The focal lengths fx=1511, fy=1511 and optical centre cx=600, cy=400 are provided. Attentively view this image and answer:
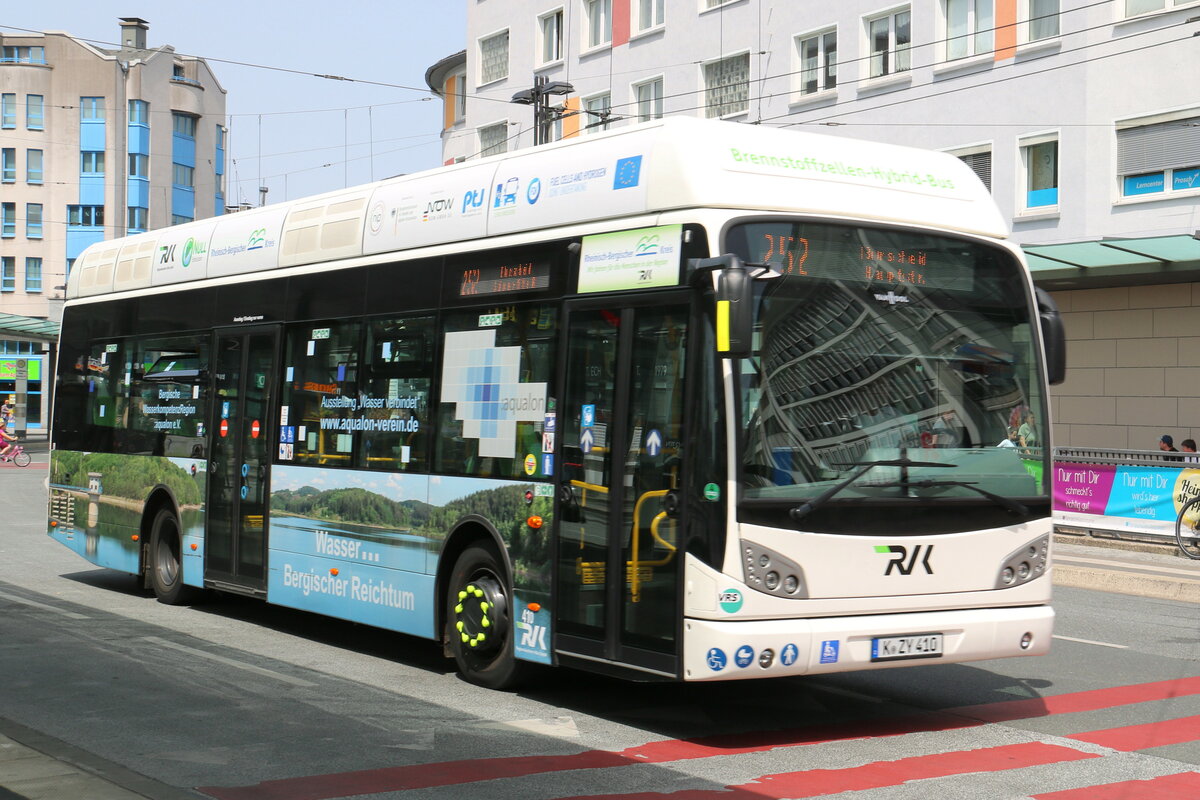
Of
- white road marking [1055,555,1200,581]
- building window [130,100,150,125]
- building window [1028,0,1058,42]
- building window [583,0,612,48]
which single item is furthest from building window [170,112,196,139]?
white road marking [1055,555,1200,581]

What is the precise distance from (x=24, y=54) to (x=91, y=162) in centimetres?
812

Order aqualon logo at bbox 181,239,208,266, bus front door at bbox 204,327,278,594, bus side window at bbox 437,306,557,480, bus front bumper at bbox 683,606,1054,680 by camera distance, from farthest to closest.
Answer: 1. aqualon logo at bbox 181,239,208,266
2. bus front door at bbox 204,327,278,594
3. bus side window at bbox 437,306,557,480
4. bus front bumper at bbox 683,606,1054,680

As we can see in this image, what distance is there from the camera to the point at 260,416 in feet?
38.0

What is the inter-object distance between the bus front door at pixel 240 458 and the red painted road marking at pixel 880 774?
5.74 m

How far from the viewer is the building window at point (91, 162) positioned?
81.3 metres

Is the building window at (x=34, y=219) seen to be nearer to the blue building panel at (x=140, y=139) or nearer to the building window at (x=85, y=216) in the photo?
the building window at (x=85, y=216)

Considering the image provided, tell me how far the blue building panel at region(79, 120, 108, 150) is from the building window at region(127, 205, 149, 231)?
143 inches

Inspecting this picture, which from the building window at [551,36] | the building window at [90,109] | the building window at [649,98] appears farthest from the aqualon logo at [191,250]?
the building window at [90,109]

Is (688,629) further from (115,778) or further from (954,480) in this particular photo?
(115,778)

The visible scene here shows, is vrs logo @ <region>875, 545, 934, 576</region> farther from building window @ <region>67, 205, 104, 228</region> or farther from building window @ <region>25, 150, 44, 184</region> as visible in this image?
building window @ <region>25, 150, 44, 184</region>

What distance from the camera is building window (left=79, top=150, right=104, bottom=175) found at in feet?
267

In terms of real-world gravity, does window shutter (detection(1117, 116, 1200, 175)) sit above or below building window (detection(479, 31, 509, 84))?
below

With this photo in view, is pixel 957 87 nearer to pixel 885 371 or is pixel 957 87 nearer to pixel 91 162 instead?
pixel 885 371

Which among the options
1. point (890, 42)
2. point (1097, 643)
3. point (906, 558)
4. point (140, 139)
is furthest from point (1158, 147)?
point (140, 139)
